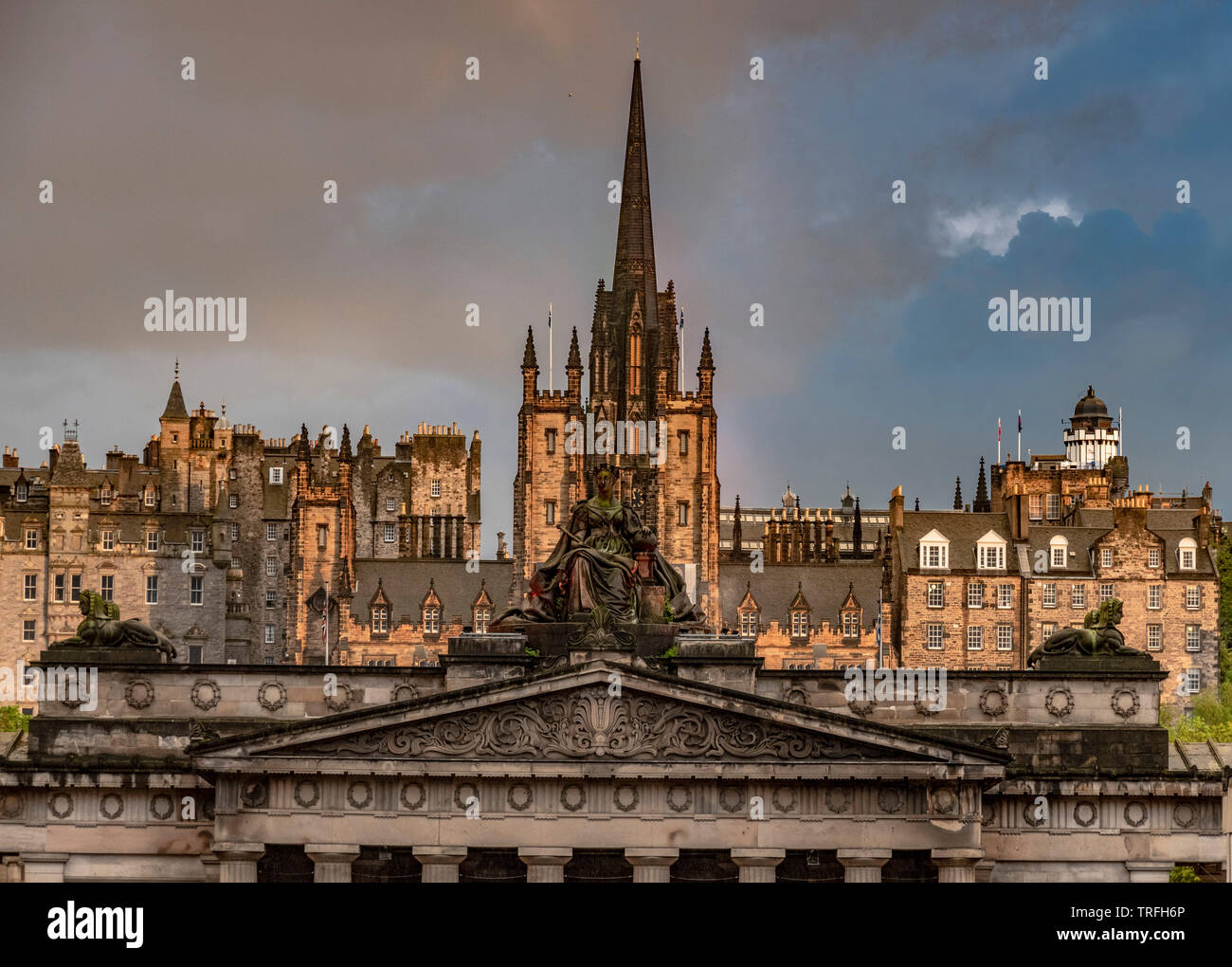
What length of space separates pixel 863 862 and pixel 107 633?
22.0 m

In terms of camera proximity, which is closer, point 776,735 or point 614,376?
point 776,735

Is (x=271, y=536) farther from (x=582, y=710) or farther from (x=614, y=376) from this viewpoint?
(x=582, y=710)

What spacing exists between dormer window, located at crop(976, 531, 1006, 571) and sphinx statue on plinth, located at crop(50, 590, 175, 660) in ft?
335

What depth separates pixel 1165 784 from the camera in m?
72.1

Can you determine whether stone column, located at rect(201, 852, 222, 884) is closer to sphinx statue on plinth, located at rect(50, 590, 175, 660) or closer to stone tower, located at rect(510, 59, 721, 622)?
sphinx statue on plinth, located at rect(50, 590, 175, 660)

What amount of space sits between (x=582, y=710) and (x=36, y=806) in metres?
15.6

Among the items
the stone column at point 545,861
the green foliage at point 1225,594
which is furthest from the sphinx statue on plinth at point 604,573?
the green foliage at point 1225,594

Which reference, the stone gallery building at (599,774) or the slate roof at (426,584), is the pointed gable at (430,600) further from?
the stone gallery building at (599,774)

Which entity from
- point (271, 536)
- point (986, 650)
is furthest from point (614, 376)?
point (986, 650)

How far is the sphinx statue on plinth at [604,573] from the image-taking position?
7194cm

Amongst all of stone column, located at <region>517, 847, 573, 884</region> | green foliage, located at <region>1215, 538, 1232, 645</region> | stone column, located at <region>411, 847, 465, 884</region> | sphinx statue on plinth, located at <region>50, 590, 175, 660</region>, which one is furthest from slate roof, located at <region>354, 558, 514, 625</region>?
stone column, located at <region>411, 847, 465, 884</region>
